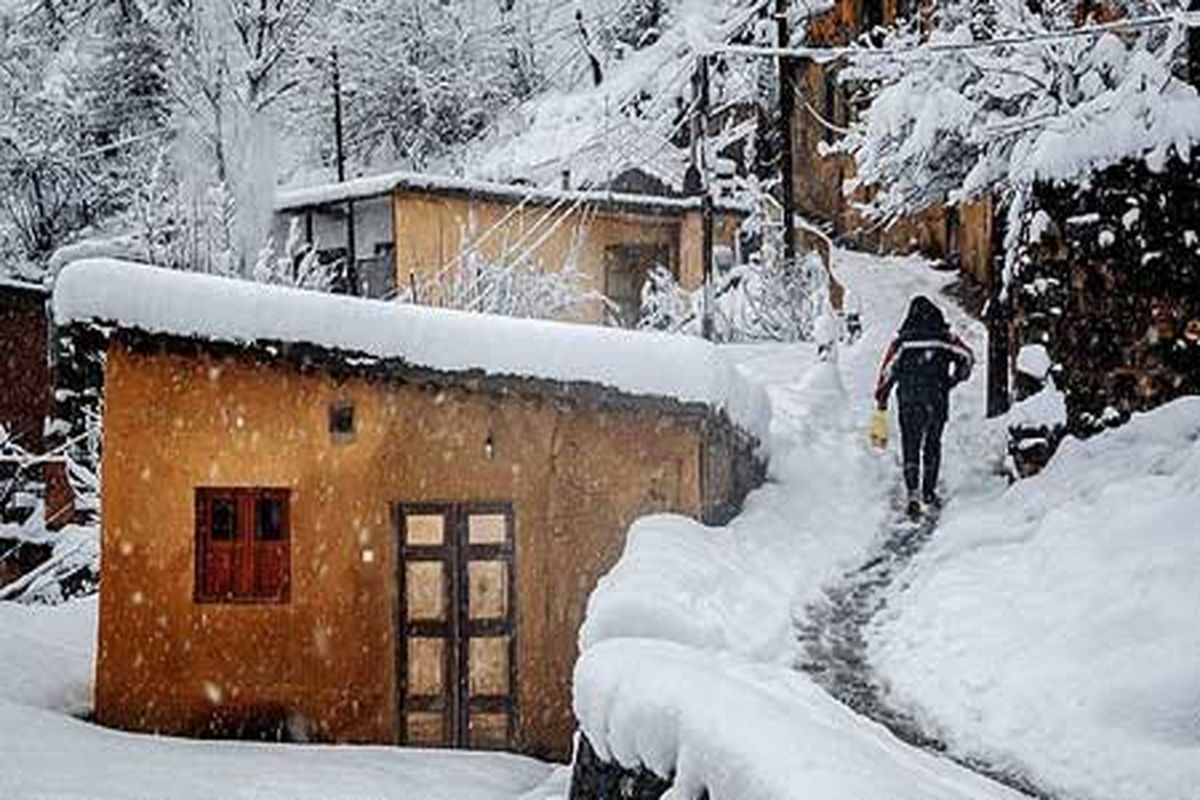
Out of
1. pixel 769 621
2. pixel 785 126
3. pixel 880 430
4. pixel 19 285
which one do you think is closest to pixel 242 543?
pixel 769 621

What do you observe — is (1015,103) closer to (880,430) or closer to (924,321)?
(924,321)

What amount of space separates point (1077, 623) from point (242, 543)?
7.28 meters

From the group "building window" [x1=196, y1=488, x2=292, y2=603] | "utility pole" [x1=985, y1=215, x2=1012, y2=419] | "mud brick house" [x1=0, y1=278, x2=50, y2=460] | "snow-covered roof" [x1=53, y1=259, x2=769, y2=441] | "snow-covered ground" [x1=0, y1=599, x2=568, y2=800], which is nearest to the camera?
"snow-covered ground" [x1=0, y1=599, x2=568, y2=800]

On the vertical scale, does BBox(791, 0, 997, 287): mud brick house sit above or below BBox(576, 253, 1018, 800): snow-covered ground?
above

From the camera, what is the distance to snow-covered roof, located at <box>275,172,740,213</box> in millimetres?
22219

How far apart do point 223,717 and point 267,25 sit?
22716 millimetres

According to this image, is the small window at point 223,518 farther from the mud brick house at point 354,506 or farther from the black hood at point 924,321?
the black hood at point 924,321

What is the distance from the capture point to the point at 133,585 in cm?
1202

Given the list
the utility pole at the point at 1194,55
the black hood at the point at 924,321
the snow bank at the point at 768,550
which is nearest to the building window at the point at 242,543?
the snow bank at the point at 768,550

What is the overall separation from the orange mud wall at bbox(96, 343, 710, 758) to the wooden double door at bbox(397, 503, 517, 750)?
140mm

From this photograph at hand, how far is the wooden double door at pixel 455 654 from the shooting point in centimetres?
1178

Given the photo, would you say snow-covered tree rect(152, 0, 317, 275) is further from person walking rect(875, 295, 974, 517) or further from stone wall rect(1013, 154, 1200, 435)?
stone wall rect(1013, 154, 1200, 435)

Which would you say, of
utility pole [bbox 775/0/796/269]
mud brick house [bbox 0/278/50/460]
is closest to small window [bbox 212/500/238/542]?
utility pole [bbox 775/0/796/269]

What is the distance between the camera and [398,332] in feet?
38.5
